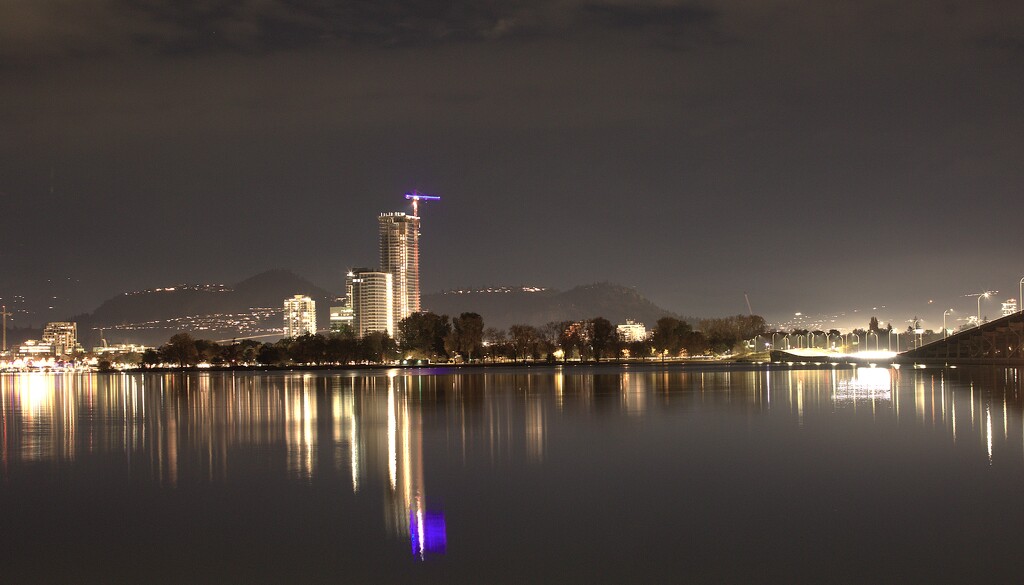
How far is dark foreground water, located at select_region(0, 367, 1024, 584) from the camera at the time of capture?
12289 mm

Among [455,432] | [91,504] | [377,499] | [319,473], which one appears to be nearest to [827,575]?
[377,499]

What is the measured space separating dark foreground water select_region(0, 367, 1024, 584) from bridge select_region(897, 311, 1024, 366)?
76.5m

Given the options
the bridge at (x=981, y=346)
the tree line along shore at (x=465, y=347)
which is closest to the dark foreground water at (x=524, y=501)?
the bridge at (x=981, y=346)

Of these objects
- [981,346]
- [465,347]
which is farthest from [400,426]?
[465,347]

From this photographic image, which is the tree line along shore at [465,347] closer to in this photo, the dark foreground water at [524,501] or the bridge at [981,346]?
the bridge at [981,346]

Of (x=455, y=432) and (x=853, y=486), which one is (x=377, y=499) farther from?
(x=455, y=432)

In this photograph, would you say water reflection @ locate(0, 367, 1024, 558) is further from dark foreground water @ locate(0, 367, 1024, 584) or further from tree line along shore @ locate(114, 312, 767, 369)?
tree line along shore @ locate(114, 312, 767, 369)

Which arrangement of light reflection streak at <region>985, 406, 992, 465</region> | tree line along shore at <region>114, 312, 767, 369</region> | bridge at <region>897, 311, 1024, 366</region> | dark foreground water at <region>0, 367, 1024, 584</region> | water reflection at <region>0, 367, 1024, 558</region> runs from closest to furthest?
dark foreground water at <region>0, 367, 1024, 584</region>
water reflection at <region>0, 367, 1024, 558</region>
light reflection streak at <region>985, 406, 992, 465</region>
bridge at <region>897, 311, 1024, 366</region>
tree line along shore at <region>114, 312, 767, 369</region>

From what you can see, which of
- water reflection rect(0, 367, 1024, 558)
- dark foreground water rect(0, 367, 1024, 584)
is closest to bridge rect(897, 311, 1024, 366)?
water reflection rect(0, 367, 1024, 558)

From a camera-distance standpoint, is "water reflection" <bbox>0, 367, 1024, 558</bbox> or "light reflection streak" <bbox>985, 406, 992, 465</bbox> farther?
"light reflection streak" <bbox>985, 406, 992, 465</bbox>

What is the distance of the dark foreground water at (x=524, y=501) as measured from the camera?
12289 mm

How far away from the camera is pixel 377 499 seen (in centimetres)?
1680

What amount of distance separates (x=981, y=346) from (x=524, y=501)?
100824mm

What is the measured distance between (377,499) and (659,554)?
589 cm
